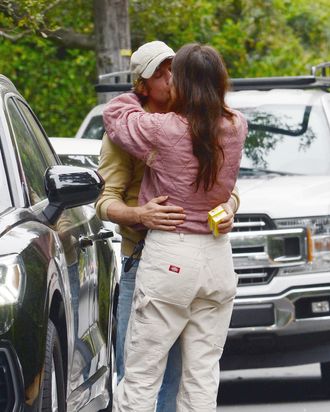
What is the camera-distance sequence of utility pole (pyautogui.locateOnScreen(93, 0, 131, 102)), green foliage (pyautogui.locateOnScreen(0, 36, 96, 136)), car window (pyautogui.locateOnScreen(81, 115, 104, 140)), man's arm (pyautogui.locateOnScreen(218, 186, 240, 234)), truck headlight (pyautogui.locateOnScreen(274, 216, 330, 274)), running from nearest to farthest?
man's arm (pyautogui.locateOnScreen(218, 186, 240, 234)) < truck headlight (pyautogui.locateOnScreen(274, 216, 330, 274)) < car window (pyautogui.locateOnScreen(81, 115, 104, 140)) < utility pole (pyautogui.locateOnScreen(93, 0, 131, 102)) < green foliage (pyautogui.locateOnScreen(0, 36, 96, 136))

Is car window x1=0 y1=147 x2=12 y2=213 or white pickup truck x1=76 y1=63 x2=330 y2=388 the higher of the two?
car window x1=0 y1=147 x2=12 y2=213

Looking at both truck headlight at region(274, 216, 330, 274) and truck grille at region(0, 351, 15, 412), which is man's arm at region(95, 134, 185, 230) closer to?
truck grille at region(0, 351, 15, 412)

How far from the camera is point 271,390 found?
1032 cm

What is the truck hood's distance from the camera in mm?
9344

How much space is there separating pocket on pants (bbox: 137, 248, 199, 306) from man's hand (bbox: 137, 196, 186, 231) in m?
0.11

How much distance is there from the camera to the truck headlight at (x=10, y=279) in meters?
4.92

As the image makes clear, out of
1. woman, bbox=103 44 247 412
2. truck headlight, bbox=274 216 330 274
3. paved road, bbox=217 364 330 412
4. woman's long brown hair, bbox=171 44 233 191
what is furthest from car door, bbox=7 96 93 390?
paved road, bbox=217 364 330 412

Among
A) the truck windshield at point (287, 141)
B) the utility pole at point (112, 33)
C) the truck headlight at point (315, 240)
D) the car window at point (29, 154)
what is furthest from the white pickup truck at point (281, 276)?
the utility pole at point (112, 33)

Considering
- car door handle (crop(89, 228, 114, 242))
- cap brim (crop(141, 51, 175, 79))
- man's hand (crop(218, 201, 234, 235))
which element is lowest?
car door handle (crop(89, 228, 114, 242))

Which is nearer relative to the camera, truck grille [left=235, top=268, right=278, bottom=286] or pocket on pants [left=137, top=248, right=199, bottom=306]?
pocket on pants [left=137, top=248, right=199, bottom=306]

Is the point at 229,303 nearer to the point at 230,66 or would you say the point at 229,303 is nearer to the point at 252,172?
the point at 252,172

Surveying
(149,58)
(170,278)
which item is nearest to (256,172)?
(149,58)

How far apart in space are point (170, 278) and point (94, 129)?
612 cm

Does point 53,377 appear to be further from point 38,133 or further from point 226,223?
point 38,133
